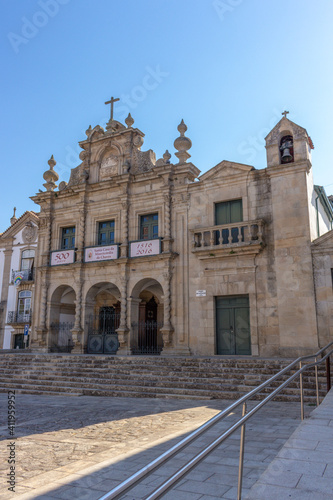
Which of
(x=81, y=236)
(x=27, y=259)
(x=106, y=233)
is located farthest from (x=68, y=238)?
(x=27, y=259)

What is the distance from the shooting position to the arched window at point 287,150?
14.8m

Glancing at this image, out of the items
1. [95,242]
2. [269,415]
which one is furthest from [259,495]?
[95,242]

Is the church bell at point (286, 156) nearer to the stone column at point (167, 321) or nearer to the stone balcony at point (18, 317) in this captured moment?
the stone column at point (167, 321)

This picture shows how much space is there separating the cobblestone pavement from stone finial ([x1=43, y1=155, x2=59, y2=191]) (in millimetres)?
13467

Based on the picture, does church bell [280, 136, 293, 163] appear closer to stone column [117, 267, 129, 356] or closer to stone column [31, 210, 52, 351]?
stone column [117, 267, 129, 356]

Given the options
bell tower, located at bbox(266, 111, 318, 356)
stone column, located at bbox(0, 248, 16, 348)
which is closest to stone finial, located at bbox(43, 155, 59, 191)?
stone column, located at bbox(0, 248, 16, 348)

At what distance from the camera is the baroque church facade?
45.7 ft

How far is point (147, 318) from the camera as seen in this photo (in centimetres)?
2005

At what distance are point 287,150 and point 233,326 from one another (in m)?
6.77

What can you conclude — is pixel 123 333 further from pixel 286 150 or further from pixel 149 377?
pixel 286 150

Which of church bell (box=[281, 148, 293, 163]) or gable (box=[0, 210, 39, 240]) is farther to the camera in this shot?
gable (box=[0, 210, 39, 240])

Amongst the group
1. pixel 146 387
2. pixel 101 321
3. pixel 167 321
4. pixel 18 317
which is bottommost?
pixel 146 387

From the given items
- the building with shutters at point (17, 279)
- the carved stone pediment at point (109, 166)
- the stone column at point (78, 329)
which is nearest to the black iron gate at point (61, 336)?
the stone column at point (78, 329)

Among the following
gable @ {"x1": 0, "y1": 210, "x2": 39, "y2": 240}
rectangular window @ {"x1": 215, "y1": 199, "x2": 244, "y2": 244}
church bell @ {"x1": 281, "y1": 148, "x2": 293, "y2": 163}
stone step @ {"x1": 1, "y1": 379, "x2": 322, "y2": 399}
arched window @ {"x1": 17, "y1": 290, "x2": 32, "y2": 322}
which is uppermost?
gable @ {"x1": 0, "y1": 210, "x2": 39, "y2": 240}
